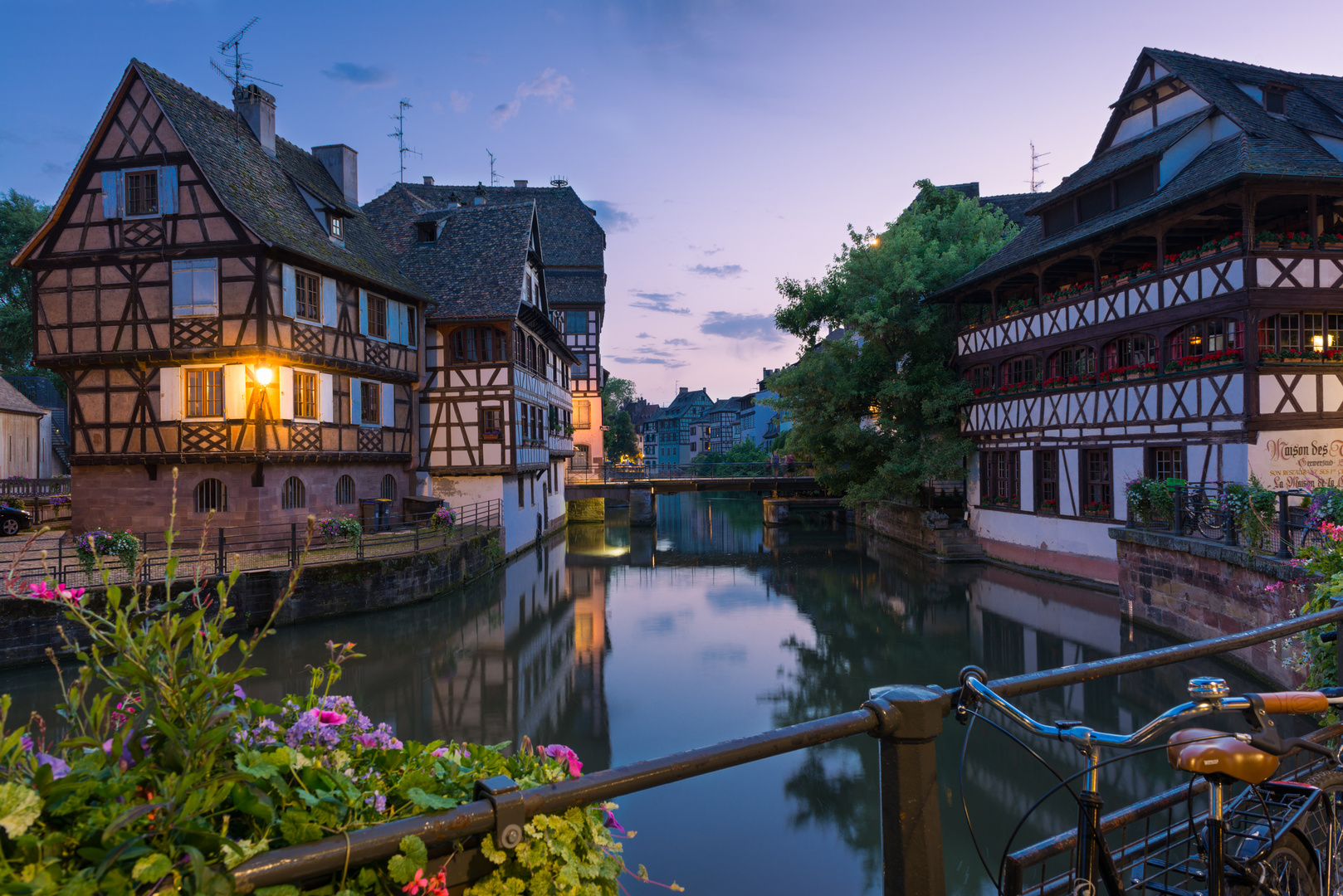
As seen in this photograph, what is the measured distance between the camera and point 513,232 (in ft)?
87.8

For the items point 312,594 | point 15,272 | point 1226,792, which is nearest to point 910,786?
point 1226,792

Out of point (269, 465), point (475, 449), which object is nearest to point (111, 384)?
point (269, 465)

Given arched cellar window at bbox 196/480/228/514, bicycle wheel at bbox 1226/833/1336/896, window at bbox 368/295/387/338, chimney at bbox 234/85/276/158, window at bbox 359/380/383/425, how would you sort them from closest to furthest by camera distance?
1. bicycle wheel at bbox 1226/833/1336/896
2. arched cellar window at bbox 196/480/228/514
3. window at bbox 359/380/383/425
4. window at bbox 368/295/387/338
5. chimney at bbox 234/85/276/158

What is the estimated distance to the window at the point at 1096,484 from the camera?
18.7 m

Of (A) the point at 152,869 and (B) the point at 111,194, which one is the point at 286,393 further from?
(A) the point at 152,869

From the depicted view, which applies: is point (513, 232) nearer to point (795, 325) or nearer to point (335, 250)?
point (335, 250)

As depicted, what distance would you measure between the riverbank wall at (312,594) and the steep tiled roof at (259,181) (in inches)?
309

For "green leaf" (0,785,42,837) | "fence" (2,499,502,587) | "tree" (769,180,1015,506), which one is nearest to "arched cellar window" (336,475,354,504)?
"fence" (2,499,502,587)

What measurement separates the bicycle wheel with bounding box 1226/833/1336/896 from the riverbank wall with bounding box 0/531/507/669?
13009 millimetres

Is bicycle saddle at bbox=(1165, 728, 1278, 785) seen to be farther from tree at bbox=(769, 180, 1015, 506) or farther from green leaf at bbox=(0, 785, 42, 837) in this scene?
tree at bbox=(769, 180, 1015, 506)

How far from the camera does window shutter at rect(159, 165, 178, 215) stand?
60.5 feet

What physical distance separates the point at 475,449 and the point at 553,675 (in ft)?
39.6

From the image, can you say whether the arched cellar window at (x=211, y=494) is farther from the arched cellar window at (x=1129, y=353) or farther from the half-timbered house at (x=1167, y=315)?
the arched cellar window at (x=1129, y=353)

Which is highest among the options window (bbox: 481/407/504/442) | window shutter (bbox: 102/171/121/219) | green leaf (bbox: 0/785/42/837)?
window shutter (bbox: 102/171/121/219)
